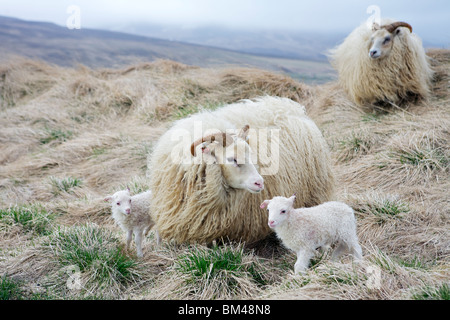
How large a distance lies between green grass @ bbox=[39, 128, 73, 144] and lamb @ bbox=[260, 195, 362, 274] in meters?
6.91

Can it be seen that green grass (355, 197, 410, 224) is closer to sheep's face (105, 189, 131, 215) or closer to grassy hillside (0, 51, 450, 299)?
grassy hillside (0, 51, 450, 299)

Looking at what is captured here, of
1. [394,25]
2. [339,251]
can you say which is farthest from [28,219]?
[394,25]

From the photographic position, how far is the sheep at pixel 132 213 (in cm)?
404

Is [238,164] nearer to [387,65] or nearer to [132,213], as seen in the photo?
[132,213]

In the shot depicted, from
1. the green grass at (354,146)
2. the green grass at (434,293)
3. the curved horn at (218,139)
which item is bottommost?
the green grass at (434,293)

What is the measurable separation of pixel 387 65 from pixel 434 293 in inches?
225

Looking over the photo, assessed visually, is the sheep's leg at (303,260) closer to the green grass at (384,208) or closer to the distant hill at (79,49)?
the green grass at (384,208)

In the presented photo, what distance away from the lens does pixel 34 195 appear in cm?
668

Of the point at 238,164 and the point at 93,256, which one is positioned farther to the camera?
the point at 93,256

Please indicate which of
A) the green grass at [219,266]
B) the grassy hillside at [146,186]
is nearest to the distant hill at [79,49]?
the grassy hillside at [146,186]

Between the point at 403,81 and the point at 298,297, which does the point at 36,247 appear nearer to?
the point at 298,297

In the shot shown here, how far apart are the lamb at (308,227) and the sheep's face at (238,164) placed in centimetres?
19

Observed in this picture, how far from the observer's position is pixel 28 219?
4.98 metres
